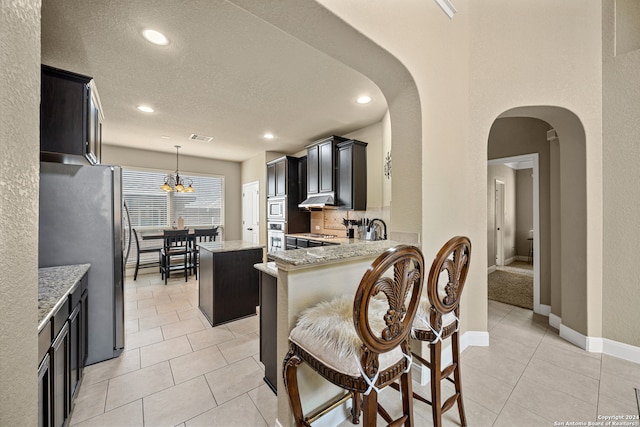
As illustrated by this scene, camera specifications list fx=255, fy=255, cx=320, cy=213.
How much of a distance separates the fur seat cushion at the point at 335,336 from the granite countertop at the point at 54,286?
1.03 m

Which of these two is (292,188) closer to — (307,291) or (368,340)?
(307,291)

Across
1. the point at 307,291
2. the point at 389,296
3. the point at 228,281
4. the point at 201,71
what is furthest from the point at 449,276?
the point at 201,71

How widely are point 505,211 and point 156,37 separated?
7.06 meters

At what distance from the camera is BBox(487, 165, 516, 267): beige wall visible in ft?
17.4

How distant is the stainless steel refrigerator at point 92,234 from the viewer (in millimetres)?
1962

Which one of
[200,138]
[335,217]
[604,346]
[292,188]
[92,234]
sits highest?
[200,138]

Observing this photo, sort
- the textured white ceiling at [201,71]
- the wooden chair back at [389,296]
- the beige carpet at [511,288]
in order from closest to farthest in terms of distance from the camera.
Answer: the wooden chair back at [389,296], the textured white ceiling at [201,71], the beige carpet at [511,288]

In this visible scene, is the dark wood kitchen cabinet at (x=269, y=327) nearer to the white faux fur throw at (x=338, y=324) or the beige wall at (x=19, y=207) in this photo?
the white faux fur throw at (x=338, y=324)

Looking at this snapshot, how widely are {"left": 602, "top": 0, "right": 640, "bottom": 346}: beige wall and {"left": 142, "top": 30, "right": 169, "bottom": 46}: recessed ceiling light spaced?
12.3 ft

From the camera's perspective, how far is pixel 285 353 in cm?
138

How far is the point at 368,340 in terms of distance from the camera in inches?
36.9

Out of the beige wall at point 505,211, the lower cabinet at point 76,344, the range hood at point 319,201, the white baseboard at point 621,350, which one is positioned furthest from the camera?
the beige wall at point 505,211

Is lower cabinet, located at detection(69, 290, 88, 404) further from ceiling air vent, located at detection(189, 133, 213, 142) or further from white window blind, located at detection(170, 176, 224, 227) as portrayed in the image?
white window blind, located at detection(170, 176, 224, 227)

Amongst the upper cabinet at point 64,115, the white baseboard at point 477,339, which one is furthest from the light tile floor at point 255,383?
the upper cabinet at point 64,115
